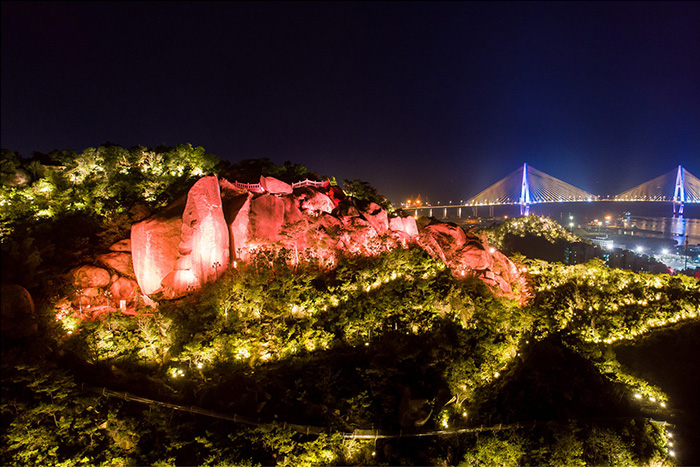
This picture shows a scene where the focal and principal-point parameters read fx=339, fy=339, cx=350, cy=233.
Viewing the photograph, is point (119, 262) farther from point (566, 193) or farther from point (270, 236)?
point (566, 193)

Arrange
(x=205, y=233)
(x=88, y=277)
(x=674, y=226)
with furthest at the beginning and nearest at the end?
(x=674, y=226)
(x=205, y=233)
(x=88, y=277)

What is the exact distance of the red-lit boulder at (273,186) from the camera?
1573cm

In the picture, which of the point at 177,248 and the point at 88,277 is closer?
the point at 88,277

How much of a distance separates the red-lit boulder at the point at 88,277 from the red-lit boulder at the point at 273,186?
702 centimetres

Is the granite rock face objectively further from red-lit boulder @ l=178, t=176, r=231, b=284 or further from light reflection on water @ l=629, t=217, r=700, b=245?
light reflection on water @ l=629, t=217, r=700, b=245

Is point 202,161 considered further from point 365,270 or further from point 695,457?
point 695,457

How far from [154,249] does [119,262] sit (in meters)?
1.84

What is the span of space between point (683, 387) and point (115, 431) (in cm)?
2050

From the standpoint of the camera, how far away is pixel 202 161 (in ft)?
54.1

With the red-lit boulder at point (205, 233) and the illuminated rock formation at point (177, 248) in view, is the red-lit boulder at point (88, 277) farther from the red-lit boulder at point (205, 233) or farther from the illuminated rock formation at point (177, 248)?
the red-lit boulder at point (205, 233)

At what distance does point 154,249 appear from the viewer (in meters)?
12.2

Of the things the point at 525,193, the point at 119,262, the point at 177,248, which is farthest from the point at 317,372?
the point at 525,193

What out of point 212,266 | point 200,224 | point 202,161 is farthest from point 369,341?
point 202,161

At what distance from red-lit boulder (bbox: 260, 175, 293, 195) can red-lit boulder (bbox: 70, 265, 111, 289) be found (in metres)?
7.02
